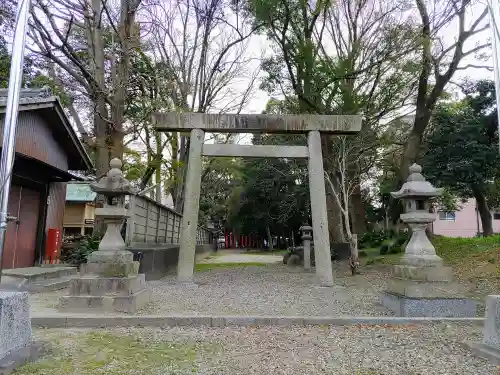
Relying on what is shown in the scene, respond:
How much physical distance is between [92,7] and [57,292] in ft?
30.5

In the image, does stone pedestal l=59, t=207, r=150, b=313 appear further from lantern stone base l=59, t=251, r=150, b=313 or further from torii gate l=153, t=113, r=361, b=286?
torii gate l=153, t=113, r=361, b=286

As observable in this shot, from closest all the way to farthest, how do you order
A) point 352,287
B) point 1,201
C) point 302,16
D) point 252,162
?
point 1,201 → point 352,287 → point 302,16 → point 252,162

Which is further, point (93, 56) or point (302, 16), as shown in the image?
point (302, 16)

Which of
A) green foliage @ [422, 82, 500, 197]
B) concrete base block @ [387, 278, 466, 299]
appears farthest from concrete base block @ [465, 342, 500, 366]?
green foliage @ [422, 82, 500, 197]

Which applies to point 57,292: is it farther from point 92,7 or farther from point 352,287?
point 92,7

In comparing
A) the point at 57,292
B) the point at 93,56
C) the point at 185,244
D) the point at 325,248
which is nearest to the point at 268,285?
the point at 325,248

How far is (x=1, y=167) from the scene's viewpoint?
11.9 feet

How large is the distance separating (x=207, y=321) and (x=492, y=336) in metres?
3.50

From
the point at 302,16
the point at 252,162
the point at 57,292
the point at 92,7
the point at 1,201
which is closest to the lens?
the point at 1,201

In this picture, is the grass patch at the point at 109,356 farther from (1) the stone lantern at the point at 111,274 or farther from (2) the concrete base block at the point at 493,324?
(2) the concrete base block at the point at 493,324

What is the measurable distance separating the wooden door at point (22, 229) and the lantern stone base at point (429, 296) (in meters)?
9.53

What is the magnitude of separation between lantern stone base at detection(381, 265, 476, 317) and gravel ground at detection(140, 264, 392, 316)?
0.41 meters

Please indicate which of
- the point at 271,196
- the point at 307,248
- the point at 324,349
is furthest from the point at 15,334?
the point at 271,196

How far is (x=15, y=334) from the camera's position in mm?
3686
